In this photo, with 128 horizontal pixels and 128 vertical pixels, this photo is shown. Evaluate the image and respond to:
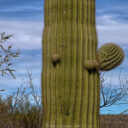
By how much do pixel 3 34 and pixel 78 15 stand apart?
12.4 ft

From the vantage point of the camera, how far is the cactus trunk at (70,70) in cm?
408

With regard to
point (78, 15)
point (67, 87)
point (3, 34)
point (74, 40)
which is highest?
point (3, 34)

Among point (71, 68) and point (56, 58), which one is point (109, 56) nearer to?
point (71, 68)

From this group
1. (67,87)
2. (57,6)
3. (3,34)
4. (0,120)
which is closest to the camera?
(67,87)

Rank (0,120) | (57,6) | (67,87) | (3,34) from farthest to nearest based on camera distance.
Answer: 1. (3,34)
2. (0,120)
3. (57,6)
4. (67,87)

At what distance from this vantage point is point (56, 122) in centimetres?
415

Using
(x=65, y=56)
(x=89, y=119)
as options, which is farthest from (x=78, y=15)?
(x=89, y=119)

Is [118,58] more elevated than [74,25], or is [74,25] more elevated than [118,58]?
[74,25]

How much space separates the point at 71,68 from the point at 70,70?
3cm

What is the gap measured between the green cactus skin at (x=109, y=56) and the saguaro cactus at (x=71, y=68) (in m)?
0.09

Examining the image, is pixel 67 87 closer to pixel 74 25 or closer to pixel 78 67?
pixel 78 67

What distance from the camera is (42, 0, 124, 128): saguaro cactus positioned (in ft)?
13.4

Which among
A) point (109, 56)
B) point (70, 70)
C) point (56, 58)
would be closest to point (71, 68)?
point (70, 70)

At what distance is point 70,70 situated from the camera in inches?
160
